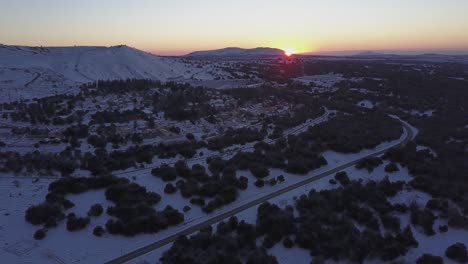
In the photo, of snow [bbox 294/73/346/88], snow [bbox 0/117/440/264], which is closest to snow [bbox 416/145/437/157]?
snow [bbox 0/117/440/264]

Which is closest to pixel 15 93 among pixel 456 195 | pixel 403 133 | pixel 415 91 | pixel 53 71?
pixel 53 71

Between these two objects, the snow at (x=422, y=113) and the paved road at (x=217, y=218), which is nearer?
the paved road at (x=217, y=218)

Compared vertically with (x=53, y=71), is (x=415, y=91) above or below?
below

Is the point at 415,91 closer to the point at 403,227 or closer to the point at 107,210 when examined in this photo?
the point at 403,227

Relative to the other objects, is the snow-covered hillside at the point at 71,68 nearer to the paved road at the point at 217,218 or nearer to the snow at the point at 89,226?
the snow at the point at 89,226

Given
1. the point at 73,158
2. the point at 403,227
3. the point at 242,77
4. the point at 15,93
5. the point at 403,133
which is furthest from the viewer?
the point at 242,77

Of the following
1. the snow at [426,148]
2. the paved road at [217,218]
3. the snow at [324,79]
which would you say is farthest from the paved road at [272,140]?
the snow at [324,79]

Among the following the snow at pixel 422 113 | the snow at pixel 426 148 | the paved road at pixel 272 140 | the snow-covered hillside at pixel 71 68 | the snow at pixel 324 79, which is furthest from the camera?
the snow at pixel 324 79

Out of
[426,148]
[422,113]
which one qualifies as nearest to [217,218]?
[426,148]
